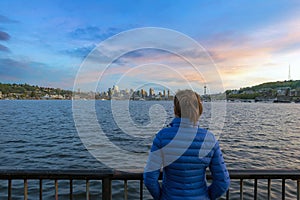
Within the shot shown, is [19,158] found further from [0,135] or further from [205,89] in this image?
[205,89]

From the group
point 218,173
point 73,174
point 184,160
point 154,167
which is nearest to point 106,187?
point 73,174

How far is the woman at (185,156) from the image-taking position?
2.12 m

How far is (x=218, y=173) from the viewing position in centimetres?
221

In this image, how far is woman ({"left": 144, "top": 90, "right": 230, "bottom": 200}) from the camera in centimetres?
212

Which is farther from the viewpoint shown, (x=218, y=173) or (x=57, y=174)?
(x=57, y=174)

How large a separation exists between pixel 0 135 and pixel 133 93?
24.5 m

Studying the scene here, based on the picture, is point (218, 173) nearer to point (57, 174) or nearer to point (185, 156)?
point (185, 156)

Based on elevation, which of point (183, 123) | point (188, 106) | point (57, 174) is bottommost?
point (57, 174)

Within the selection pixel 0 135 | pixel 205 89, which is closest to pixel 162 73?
pixel 205 89

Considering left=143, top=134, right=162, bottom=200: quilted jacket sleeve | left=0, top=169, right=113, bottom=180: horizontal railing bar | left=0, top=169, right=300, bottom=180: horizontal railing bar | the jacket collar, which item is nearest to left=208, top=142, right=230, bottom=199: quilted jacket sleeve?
the jacket collar

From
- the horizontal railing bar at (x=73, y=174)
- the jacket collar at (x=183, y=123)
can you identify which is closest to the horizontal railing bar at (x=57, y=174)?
the horizontal railing bar at (x=73, y=174)

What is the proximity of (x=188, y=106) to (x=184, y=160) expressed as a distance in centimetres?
43

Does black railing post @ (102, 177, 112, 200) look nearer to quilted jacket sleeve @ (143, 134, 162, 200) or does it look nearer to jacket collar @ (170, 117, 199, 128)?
quilted jacket sleeve @ (143, 134, 162, 200)

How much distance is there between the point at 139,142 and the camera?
19984 mm
